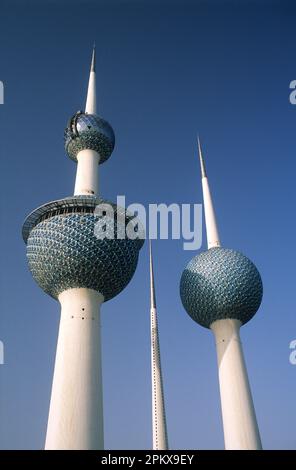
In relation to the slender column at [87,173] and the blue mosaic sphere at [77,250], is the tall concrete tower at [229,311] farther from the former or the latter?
the slender column at [87,173]

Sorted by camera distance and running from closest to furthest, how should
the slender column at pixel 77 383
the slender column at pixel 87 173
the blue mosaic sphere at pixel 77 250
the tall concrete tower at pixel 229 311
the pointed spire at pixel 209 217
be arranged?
the slender column at pixel 77 383 < the blue mosaic sphere at pixel 77 250 < the tall concrete tower at pixel 229 311 < the slender column at pixel 87 173 < the pointed spire at pixel 209 217

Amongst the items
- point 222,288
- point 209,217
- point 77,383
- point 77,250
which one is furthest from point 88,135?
point 77,383

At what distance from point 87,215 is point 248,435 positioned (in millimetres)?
24673

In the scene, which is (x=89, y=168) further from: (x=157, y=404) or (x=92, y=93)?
(x=157, y=404)

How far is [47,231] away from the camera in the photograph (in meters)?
39.7

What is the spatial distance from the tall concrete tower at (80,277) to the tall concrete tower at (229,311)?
9.74m

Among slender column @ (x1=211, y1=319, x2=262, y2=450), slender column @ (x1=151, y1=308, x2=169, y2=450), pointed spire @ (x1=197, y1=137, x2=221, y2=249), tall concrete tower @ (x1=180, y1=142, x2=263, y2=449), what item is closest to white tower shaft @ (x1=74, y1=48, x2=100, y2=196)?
tall concrete tower @ (x1=180, y1=142, x2=263, y2=449)

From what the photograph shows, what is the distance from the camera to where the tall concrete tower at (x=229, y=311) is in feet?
136

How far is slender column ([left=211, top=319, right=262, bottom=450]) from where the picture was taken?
40.8m

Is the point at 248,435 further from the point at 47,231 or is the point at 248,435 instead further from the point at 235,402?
the point at 47,231

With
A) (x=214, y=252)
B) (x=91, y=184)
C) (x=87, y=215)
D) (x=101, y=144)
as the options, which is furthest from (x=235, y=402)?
(x=101, y=144)

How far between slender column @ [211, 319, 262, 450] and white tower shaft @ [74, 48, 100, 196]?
19.9 meters

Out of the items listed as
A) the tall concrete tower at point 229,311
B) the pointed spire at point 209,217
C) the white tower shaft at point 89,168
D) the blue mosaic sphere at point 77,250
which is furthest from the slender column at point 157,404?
the white tower shaft at point 89,168
